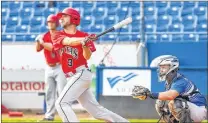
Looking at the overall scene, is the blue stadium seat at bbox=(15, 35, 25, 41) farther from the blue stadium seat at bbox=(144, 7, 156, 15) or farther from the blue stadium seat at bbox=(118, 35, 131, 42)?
the blue stadium seat at bbox=(144, 7, 156, 15)

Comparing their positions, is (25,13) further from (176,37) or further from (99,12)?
(176,37)

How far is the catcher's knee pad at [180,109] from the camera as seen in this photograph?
8.60m

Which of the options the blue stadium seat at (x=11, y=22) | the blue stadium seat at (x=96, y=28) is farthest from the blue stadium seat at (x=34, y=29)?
the blue stadium seat at (x=96, y=28)

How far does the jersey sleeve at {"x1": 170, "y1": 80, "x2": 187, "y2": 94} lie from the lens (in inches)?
333

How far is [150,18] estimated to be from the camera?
17875mm

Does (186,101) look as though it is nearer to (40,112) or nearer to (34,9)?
(40,112)

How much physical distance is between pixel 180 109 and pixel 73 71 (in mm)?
1984

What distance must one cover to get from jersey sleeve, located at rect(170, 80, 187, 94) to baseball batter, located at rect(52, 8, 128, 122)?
1.62 meters

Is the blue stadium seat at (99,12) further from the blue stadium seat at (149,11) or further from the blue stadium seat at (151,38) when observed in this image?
the blue stadium seat at (151,38)

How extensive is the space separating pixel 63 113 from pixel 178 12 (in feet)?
30.1

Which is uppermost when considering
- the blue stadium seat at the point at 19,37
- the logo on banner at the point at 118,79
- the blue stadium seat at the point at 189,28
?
the blue stadium seat at the point at 189,28

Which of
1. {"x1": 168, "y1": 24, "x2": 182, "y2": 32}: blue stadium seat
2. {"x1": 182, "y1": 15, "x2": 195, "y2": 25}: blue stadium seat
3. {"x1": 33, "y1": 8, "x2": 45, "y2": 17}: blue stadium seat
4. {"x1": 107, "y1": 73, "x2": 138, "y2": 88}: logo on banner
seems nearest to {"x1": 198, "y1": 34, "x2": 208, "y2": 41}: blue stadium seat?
{"x1": 168, "y1": 24, "x2": 182, "y2": 32}: blue stadium seat

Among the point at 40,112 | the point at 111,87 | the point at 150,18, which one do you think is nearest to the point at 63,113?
the point at 111,87

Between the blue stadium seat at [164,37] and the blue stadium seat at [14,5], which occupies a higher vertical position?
the blue stadium seat at [14,5]
